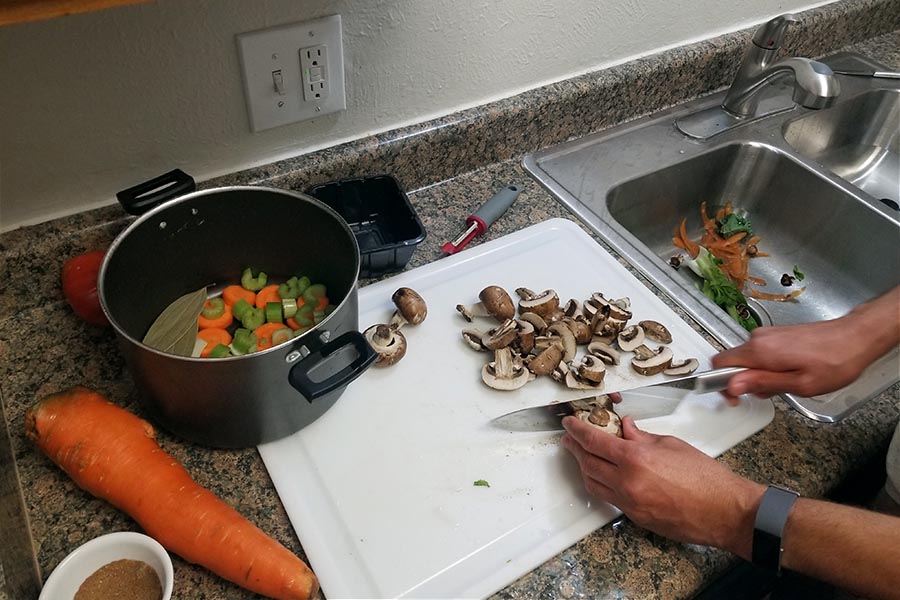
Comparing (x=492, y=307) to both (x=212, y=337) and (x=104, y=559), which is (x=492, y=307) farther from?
(x=104, y=559)

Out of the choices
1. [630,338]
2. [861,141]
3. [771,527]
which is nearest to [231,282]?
[630,338]

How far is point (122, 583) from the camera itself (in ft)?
1.86

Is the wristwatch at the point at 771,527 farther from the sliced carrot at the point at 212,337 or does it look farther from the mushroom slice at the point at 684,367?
the sliced carrot at the point at 212,337

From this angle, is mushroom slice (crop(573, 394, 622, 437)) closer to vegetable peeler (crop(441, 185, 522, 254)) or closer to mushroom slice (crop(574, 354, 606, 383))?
mushroom slice (crop(574, 354, 606, 383))

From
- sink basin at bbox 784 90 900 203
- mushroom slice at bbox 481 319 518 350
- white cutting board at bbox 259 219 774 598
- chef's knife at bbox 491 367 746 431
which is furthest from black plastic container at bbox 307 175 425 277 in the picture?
sink basin at bbox 784 90 900 203

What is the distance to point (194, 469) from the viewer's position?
Result: 0.68m

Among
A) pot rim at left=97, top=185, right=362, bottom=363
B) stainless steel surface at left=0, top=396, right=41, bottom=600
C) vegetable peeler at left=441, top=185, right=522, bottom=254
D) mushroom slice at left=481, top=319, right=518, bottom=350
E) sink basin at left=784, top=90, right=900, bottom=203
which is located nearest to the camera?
stainless steel surface at left=0, top=396, right=41, bottom=600

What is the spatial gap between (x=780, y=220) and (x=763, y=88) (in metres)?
0.23

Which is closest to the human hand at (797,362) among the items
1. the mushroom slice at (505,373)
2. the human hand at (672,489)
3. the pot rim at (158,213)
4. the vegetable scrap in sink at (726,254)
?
the human hand at (672,489)

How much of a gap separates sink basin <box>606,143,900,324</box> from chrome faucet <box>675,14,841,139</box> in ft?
0.19

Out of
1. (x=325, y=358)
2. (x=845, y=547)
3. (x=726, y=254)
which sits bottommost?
(x=726, y=254)

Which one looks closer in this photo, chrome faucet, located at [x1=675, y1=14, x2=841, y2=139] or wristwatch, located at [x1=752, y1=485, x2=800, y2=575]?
wristwatch, located at [x1=752, y1=485, x2=800, y2=575]

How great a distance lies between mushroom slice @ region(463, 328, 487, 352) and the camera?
2.65ft

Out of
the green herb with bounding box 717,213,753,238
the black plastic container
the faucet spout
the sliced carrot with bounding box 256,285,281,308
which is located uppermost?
the faucet spout
